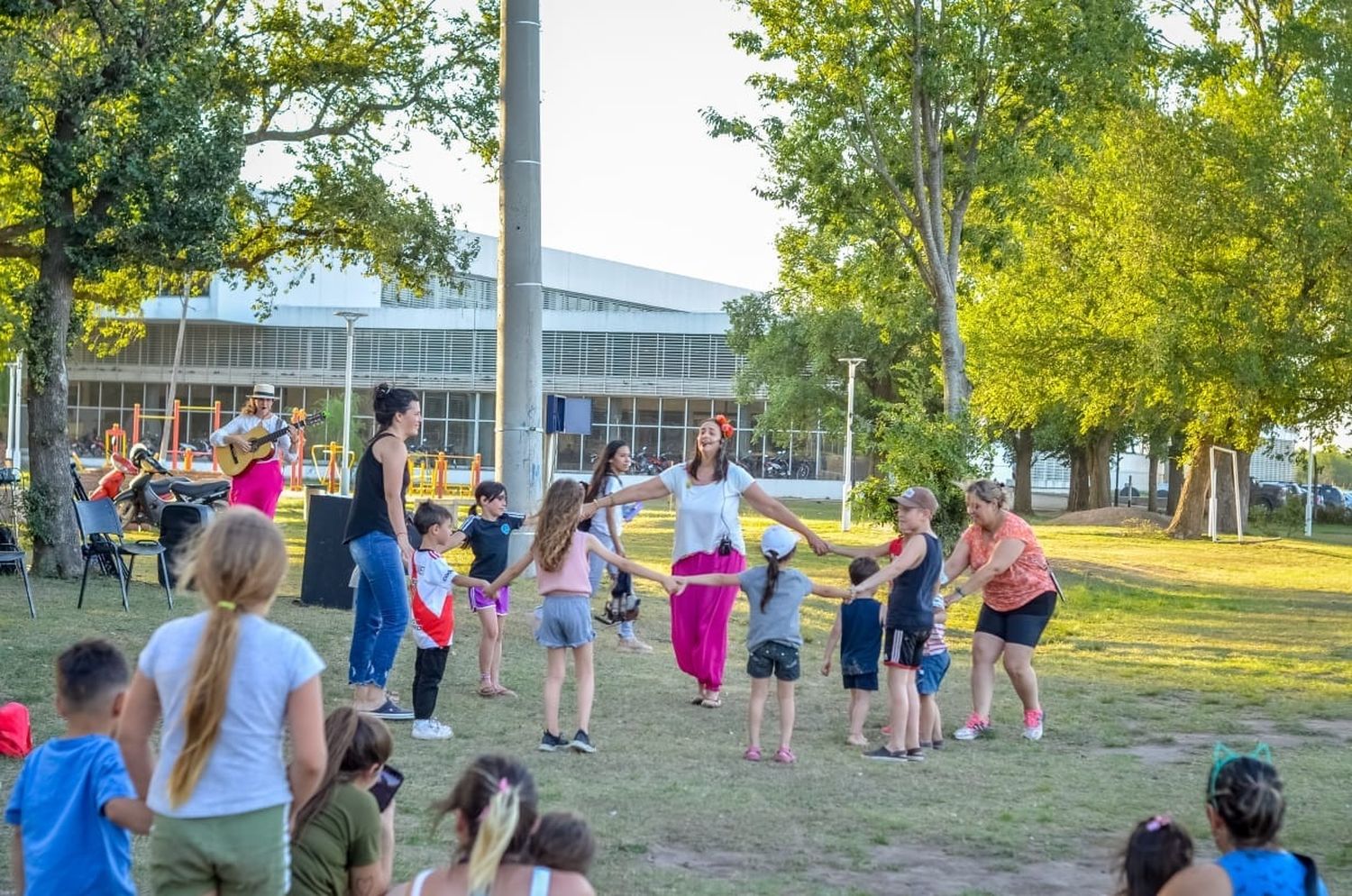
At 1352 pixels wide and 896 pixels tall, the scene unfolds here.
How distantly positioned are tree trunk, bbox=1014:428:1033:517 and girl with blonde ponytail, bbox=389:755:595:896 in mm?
47110

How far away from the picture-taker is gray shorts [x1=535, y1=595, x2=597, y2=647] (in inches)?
343

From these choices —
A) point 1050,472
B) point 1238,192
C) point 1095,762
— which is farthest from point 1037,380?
point 1050,472

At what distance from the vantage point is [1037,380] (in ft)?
111

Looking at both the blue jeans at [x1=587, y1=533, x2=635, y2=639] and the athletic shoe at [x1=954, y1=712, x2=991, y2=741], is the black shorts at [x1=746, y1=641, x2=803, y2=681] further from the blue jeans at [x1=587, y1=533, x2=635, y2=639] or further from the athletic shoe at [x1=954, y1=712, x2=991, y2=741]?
the blue jeans at [x1=587, y1=533, x2=635, y2=639]

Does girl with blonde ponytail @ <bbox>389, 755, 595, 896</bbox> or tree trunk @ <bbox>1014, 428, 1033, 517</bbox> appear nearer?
girl with blonde ponytail @ <bbox>389, 755, 595, 896</bbox>

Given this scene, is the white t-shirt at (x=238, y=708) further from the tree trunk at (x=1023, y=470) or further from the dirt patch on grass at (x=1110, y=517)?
the tree trunk at (x=1023, y=470)

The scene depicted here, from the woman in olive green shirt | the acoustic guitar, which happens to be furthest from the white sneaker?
the acoustic guitar

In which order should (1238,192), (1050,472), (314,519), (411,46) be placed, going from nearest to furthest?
(314,519) → (411,46) → (1238,192) → (1050,472)

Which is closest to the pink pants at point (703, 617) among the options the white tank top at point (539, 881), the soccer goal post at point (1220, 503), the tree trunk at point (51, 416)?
the white tank top at point (539, 881)

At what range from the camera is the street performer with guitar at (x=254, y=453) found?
14.4 metres

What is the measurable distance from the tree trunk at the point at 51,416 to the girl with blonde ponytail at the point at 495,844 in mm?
13389

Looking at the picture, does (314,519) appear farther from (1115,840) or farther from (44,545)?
(1115,840)

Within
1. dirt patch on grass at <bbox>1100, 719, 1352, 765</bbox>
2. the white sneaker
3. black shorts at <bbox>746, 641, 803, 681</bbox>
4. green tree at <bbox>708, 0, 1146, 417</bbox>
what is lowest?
dirt patch on grass at <bbox>1100, 719, 1352, 765</bbox>

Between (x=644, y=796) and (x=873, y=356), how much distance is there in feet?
146
